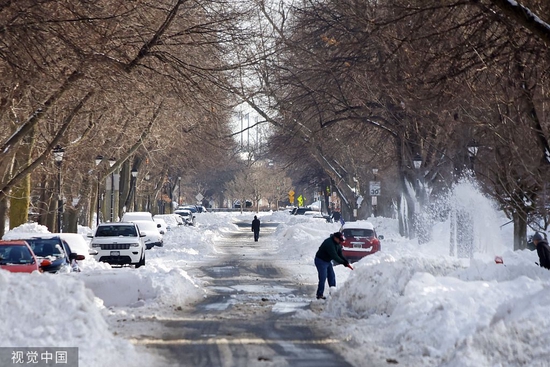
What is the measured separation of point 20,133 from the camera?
23797mm

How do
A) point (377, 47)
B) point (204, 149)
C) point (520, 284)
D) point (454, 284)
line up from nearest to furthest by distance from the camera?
point (520, 284) → point (454, 284) → point (377, 47) → point (204, 149)

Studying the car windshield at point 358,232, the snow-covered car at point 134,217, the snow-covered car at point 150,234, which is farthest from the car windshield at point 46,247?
the snow-covered car at point 134,217

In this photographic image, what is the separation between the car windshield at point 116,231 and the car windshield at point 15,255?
13967mm

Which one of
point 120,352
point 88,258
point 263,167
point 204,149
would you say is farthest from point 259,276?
point 263,167

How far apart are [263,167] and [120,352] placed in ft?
441

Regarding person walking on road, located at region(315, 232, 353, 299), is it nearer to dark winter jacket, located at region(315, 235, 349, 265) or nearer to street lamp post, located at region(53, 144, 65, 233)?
dark winter jacket, located at region(315, 235, 349, 265)

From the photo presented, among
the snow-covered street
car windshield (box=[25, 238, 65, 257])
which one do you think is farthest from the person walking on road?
car windshield (box=[25, 238, 65, 257])

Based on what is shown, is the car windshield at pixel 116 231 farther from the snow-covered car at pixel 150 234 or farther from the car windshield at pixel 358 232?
the snow-covered car at pixel 150 234

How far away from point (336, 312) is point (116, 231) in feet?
61.0

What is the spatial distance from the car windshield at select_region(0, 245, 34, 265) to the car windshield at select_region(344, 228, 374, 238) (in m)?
16.8

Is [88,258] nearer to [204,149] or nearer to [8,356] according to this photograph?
[8,356]

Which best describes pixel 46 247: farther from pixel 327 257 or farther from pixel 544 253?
pixel 544 253

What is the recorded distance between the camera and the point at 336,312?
59.0 ft

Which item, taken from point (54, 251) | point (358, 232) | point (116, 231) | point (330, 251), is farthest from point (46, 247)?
point (358, 232)
